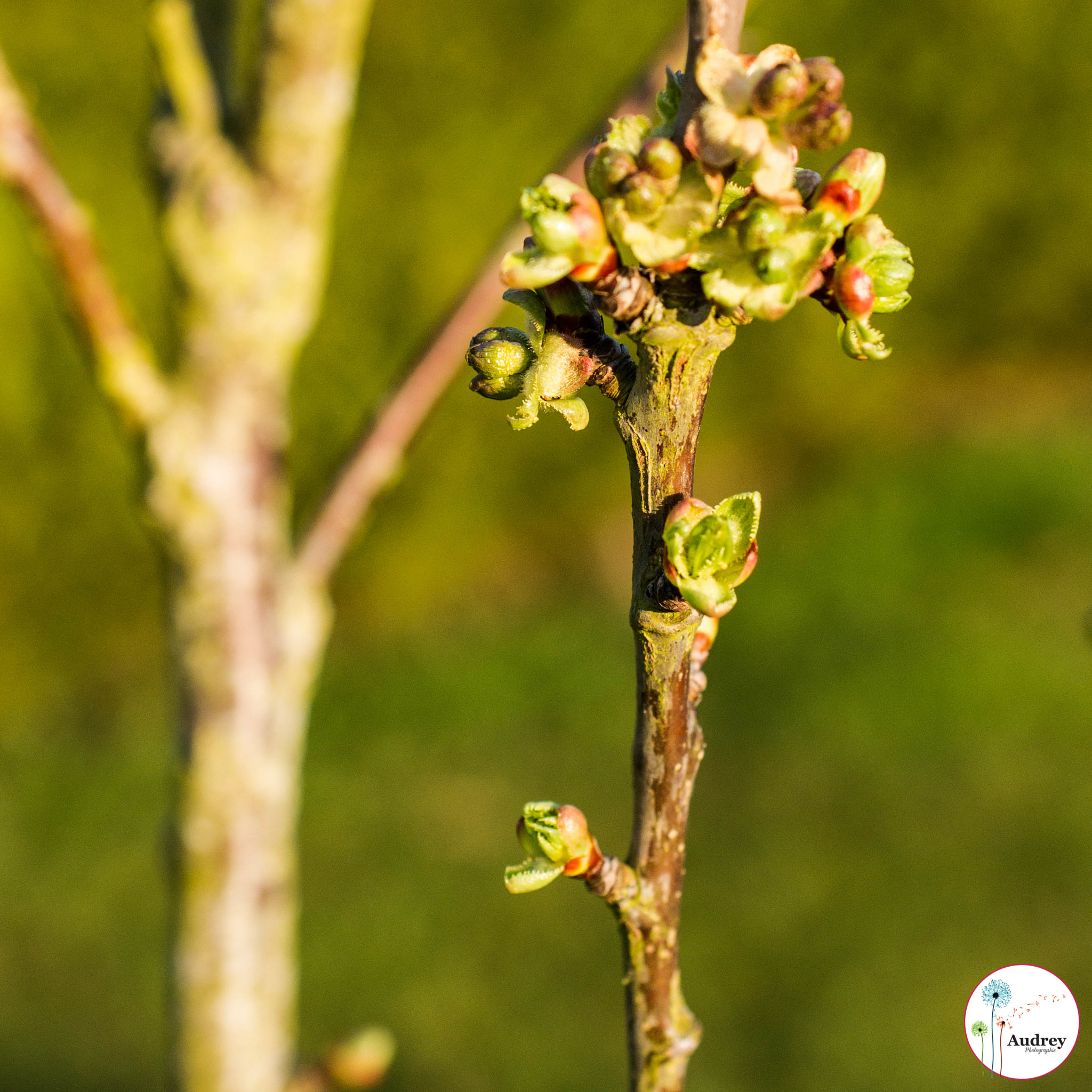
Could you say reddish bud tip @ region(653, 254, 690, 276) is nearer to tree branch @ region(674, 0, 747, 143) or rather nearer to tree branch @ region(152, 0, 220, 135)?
tree branch @ region(674, 0, 747, 143)

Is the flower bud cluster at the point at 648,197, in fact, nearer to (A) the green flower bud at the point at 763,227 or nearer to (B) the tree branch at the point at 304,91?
(A) the green flower bud at the point at 763,227

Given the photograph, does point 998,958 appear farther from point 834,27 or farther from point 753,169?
point 834,27

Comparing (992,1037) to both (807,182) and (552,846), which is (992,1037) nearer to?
(552,846)

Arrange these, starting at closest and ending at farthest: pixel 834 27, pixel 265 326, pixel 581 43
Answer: pixel 265 326 < pixel 581 43 < pixel 834 27

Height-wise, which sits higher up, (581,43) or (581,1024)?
(581,43)

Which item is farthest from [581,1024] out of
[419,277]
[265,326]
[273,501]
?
[419,277]

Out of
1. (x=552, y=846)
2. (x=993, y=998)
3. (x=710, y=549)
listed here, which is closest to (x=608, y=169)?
(x=710, y=549)

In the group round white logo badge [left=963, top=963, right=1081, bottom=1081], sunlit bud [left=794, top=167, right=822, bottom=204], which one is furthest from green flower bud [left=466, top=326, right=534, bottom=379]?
round white logo badge [left=963, top=963, right=1081, bottom=1081]

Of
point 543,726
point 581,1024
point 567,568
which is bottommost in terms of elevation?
point 581,1024
